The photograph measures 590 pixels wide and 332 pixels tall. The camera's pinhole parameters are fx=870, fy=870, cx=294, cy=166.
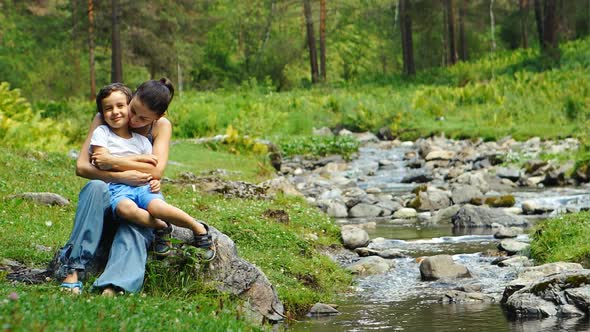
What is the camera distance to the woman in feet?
20.9

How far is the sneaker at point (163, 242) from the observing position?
6.80m

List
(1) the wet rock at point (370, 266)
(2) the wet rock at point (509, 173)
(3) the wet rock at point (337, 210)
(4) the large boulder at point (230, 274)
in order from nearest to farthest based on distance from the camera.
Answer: (4) the large boulder at point (230, 274)
(1) the wet rock at point (370, 266)
(3) the wet rock at point (337, 210)
(2) the wet rock at point (509, 173)

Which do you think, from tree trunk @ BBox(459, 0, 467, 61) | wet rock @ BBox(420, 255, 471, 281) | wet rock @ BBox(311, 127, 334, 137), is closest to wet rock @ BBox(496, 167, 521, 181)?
wet rock @ BBox(420, 255, 471, 281)

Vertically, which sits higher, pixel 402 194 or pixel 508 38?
pixel 508 38

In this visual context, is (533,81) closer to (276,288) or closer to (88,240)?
(276,288)

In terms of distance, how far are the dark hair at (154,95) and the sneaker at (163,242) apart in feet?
3.07

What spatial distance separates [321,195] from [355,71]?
46.1 m

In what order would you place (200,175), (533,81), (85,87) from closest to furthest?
(200,175), (533,81), (85,87)

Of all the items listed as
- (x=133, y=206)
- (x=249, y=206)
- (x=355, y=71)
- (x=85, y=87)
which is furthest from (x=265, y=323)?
(x=355, y=71)

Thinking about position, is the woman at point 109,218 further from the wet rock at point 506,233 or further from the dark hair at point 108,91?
the wet rock at point 506,233

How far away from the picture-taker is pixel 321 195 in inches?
696

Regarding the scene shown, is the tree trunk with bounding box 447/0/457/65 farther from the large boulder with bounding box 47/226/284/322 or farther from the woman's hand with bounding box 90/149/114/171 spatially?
the woman's hand with bounding box 90/149/114/171

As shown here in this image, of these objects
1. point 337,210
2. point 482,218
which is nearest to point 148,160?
point 482,218

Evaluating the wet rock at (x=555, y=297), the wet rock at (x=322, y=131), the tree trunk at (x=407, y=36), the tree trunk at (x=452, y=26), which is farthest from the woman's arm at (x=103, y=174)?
the tree trunk at (x=407, y=36)
